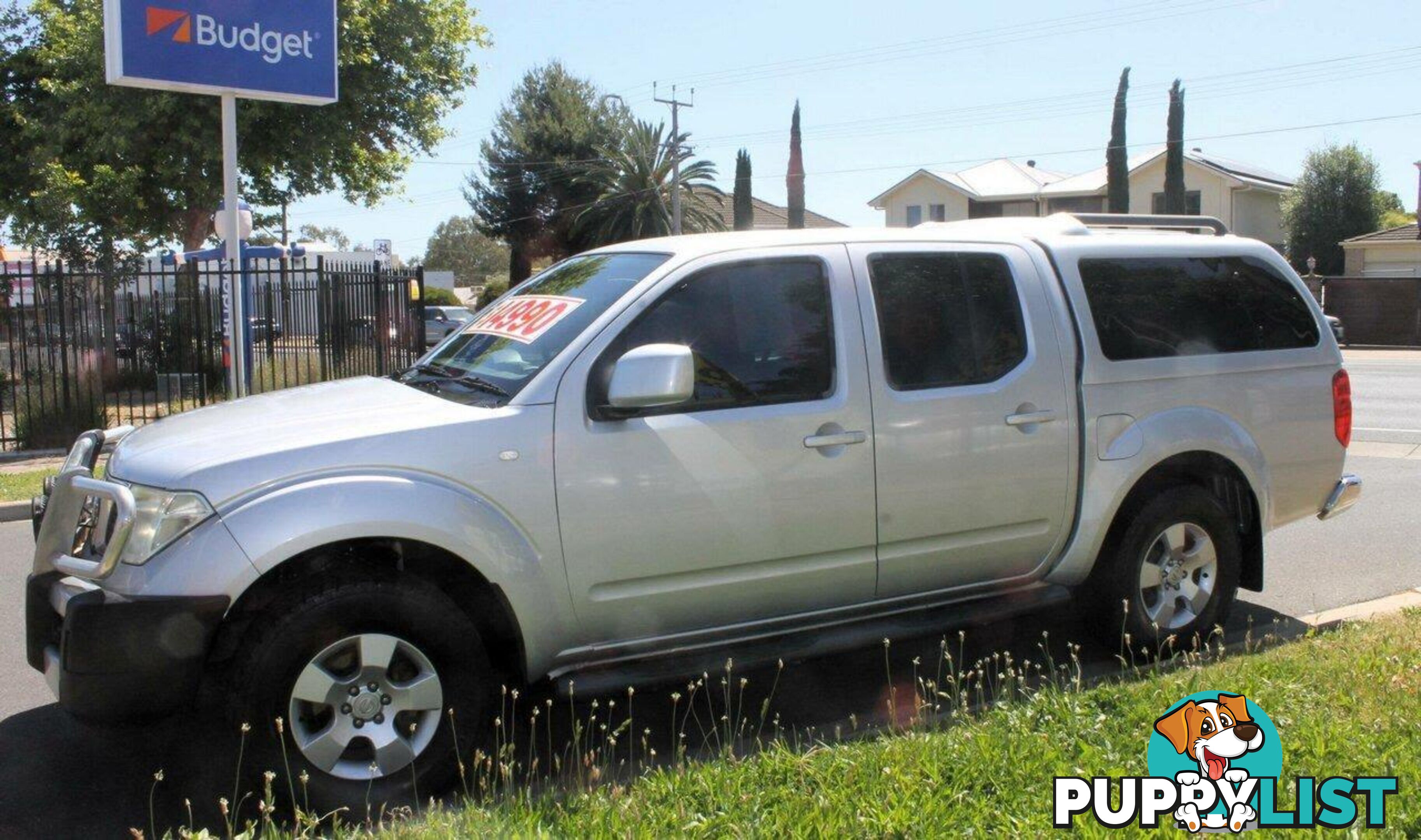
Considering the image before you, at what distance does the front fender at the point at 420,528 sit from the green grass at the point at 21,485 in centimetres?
663

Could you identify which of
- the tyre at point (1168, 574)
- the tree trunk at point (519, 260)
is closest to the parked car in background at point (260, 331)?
Result: the tyre at point (1168, 574)

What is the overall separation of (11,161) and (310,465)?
83.9 ft

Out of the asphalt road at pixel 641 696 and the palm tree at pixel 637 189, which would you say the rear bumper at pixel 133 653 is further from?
the palm tree at pixel 637 189

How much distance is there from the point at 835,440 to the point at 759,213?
5869cm

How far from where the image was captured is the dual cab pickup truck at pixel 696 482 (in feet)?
12.3

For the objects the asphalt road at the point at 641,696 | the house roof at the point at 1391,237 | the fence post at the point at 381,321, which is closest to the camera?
the asphalt road at the point at 641,696

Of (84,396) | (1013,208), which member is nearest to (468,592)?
(84,396)

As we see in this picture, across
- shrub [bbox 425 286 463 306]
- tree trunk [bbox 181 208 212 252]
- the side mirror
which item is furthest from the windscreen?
shrub [bbox 425 286 463 306]

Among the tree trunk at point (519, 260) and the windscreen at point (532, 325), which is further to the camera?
the tree trunk at point (519, 260)

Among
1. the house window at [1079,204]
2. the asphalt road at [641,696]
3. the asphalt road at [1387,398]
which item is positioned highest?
the house window at [1079,204]

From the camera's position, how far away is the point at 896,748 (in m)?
3.94

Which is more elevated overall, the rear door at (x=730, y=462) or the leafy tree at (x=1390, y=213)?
the leafy tree at (x=1390, y=213)

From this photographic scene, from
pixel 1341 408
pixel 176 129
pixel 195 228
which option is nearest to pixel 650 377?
pixel 1341 408

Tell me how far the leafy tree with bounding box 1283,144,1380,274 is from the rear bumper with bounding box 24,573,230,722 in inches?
2118
